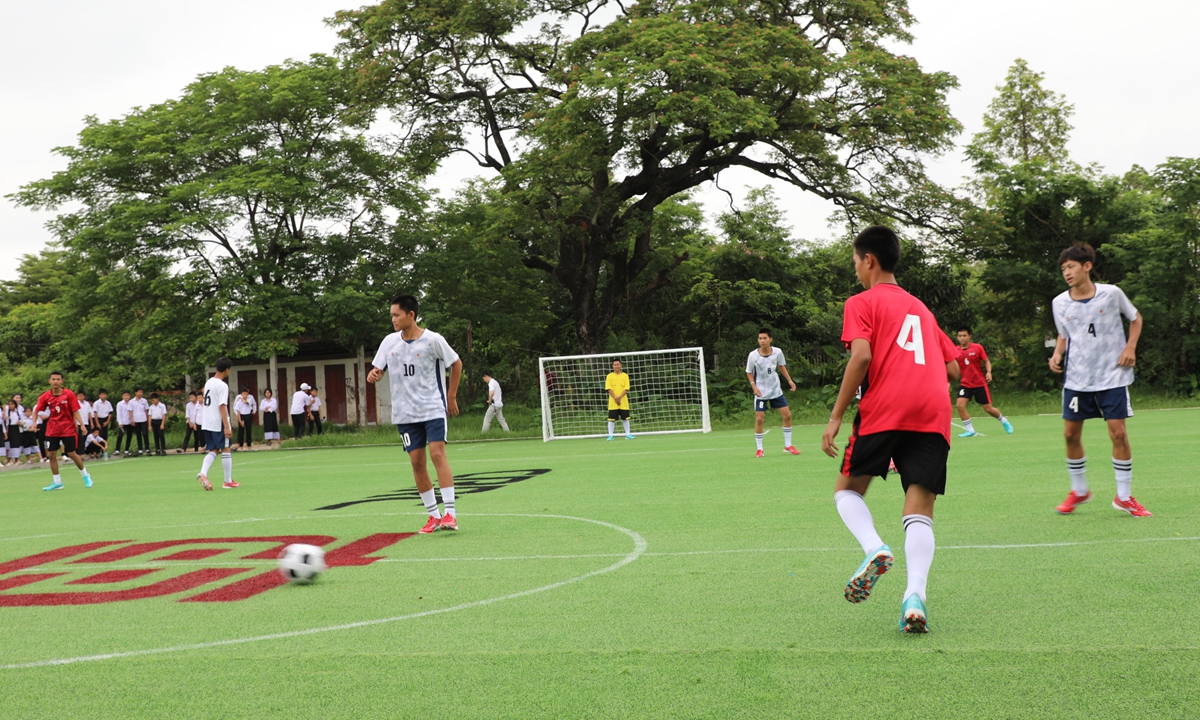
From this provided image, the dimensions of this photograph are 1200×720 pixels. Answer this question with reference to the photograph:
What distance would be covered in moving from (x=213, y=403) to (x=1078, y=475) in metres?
12.5

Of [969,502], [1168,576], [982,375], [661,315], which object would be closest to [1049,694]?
[1168,576]

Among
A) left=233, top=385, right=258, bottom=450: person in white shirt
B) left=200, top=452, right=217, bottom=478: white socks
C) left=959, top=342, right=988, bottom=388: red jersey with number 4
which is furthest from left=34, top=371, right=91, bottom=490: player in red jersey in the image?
left=959, top=342, right=988, bottom=388: red jersey with number 4

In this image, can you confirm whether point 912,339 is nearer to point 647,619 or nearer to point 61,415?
point 647,619

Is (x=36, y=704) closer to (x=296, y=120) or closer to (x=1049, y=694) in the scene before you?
(x=1049, y=694)

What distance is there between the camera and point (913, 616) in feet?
13.5

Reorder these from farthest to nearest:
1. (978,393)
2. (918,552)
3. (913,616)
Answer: (978,393) < (918,552) < (913,616)

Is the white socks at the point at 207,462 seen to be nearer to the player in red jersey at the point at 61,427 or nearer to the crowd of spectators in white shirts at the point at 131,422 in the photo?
the player in red jersey at the point at 61,427

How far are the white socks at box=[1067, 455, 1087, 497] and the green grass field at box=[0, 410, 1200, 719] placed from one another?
1.18 feet

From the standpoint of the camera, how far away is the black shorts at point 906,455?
4.34 meters

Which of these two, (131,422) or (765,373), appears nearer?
(765,373)

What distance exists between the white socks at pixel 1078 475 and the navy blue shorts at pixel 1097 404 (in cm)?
44

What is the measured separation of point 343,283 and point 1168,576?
93.0ft

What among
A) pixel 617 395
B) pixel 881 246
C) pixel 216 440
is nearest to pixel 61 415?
pixel 216 440

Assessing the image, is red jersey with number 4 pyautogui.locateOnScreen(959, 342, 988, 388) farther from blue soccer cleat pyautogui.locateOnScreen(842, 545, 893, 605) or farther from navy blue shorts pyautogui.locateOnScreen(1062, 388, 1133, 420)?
blue soccer cleat pyautogui.locateOnScreen(842, 545, 893, 605)
